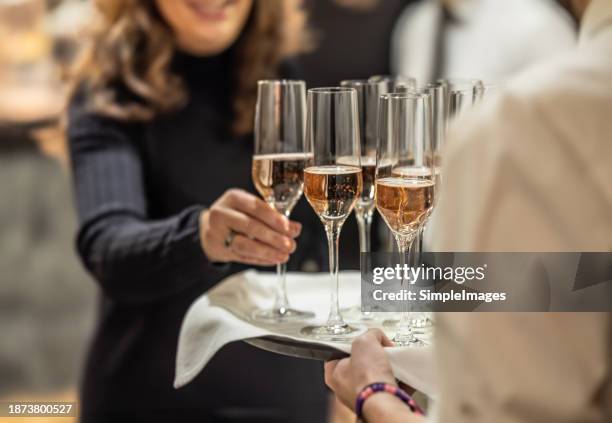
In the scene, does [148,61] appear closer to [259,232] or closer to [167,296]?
[167,296]

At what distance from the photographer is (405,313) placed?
1.21 meters

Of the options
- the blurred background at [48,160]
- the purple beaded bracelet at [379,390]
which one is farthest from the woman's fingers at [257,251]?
the blurred background at [48,160]

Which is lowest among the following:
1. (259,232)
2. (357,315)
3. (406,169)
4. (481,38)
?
(357,315)

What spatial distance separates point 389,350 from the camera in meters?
1.04

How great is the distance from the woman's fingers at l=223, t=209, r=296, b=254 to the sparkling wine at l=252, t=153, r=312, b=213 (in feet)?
0.15

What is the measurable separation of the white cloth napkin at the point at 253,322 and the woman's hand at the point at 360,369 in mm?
23

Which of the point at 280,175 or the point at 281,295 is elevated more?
the point at 280,175

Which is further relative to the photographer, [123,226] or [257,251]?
[123,226]

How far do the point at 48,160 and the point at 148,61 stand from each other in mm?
1190

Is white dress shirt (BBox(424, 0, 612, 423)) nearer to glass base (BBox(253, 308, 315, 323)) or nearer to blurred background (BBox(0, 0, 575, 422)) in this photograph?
glass base (BBox(253, 308, 315, 323))

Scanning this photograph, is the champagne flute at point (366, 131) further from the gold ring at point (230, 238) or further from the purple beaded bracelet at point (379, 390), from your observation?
the purple beaded bracelet at point (379, 390)

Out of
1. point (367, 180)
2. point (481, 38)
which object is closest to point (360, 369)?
point (367, 180)

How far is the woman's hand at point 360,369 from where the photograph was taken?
98 cm

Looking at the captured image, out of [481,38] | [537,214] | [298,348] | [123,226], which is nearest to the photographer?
[537,214]
